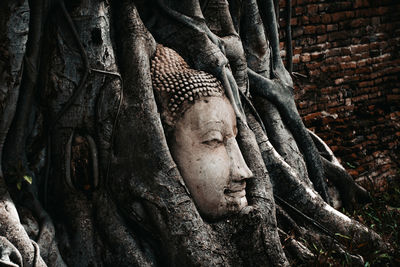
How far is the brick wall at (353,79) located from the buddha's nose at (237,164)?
2514 millimetres

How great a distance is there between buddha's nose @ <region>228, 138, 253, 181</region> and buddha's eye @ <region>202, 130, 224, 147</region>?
0.09m

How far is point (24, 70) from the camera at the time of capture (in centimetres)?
243

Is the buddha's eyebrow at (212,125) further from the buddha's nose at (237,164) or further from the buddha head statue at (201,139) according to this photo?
the buddha's nose at (237,164)

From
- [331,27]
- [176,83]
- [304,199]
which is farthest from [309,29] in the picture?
[176,83]

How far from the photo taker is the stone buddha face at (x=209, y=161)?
8.56 feet

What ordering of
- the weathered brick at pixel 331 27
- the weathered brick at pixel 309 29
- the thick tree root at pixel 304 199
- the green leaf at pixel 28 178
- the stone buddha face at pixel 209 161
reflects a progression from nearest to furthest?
the green leaf at pixel 28 178, the stone buddha face at pixel 209 161, the thick tree root at pixel 304 199, the weathered brick at pixel 309 29, the weathered brick at pixel 331 27

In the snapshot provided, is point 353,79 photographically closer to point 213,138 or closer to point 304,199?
point 304,199

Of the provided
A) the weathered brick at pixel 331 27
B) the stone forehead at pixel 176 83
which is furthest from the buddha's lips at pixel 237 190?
the weathered brick at pixel 331 27

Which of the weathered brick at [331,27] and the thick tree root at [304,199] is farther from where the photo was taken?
the weathered brick at [331,27]

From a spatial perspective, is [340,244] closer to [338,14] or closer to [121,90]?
[121,90]

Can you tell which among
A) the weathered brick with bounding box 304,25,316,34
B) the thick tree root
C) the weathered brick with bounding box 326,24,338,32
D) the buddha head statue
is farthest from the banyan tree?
the weathered brick with bounding box 326,24,338,32

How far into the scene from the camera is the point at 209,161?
262 centimetres

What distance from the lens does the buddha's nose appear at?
8.82ft

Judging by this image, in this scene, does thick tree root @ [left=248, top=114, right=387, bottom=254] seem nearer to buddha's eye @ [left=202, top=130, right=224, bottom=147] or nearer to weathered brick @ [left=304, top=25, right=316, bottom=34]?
buddha's eye @ [left=202, top=130, right=224, bottom=147]
